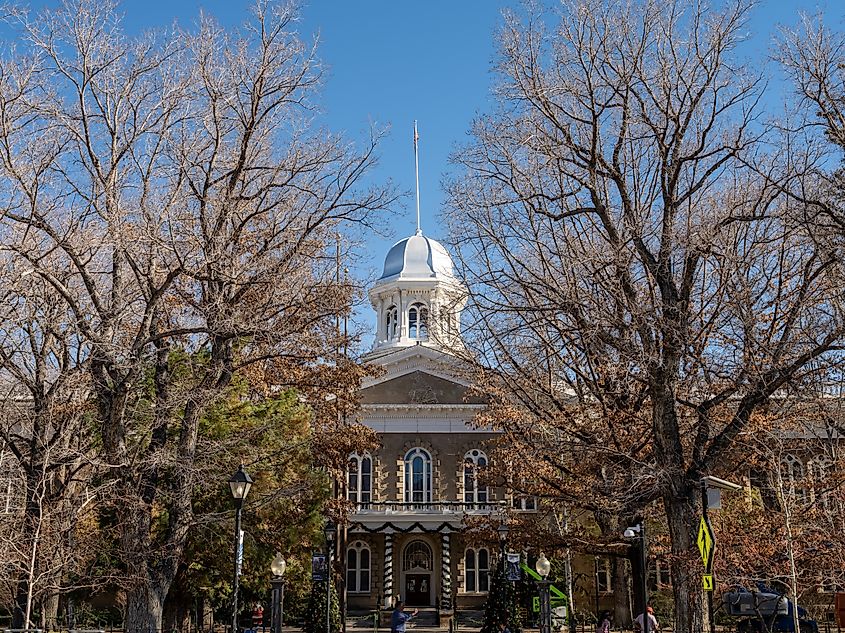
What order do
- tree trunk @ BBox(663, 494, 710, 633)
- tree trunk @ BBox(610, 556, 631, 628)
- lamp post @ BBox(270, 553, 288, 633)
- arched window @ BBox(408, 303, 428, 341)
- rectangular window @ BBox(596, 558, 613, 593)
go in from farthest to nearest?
1. arched window @ BBox(408, 303, 428, 341)
2. rectangular window @ BBox(596, 558, 613, 593)
3. tree trunk @ BBox(610, 556, 631, 628)
4. lamp post @ BBox(270, 553, 288, 633)
5. tree trunk @ BBox(663, 494, 710, 633)

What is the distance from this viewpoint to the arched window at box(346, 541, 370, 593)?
1716 inches

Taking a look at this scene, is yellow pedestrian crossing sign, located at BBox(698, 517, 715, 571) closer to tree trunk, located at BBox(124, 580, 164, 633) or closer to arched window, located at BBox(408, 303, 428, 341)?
tree trunk, located at BBox(124, 580, 164, 633)

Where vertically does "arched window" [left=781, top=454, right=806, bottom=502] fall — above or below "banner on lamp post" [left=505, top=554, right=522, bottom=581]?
above

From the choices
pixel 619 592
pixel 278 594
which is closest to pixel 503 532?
pixel 619 592

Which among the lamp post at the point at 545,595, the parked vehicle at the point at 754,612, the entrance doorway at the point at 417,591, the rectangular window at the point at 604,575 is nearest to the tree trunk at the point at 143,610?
the lamp post at the point at 545,595

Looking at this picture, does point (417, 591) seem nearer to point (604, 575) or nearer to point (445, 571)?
point (445, 571)

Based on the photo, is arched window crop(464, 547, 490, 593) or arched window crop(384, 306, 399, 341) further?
arched window crop(384, 306, 399, 341)

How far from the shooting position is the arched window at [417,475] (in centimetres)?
4431

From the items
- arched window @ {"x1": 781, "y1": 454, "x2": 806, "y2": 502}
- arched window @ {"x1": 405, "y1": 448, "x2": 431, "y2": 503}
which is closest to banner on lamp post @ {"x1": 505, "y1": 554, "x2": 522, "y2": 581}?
arched window @ {"x1": 781, "y1": 454, "x2": 806, "y2": 502}

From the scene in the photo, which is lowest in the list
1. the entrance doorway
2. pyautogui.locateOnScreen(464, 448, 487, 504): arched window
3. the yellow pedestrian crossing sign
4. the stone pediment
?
the entrance doorway

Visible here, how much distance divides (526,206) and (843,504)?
9.34 metres

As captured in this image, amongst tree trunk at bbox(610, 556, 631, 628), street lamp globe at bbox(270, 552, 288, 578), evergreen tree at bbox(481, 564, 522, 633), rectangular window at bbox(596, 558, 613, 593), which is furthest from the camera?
rectangular window at bbox(596, 558, 613, 593)

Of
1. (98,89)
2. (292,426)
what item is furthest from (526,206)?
(292,426)

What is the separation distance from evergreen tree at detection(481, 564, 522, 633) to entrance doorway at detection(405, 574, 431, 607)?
1301 cm
